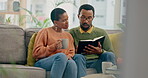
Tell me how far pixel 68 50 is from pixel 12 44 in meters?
0.43

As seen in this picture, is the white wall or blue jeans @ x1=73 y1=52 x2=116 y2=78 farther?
blue jeans @ x1=73 y1=52 x2=116 y2=78

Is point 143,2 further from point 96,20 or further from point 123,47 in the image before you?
point 96,20

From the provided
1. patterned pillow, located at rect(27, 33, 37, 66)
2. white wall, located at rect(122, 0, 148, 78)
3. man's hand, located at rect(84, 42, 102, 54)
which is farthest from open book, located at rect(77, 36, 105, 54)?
white wall, located at rect(122, 0, 148, 78)

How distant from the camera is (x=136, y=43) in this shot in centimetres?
31

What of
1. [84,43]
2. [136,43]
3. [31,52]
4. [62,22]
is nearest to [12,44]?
[31,52]

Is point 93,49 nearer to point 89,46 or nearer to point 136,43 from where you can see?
point 89,46

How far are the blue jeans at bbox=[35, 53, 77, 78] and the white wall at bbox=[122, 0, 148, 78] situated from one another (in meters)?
1.75

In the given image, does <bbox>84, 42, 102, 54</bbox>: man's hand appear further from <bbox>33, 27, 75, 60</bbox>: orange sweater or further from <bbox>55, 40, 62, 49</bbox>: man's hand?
<bbox>55, 40, 62, 49</bbox>: man's hand

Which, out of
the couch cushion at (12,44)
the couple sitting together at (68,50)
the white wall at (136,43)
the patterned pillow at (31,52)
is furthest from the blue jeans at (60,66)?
the white wall at (136,43)

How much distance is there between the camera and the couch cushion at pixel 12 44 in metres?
2.28

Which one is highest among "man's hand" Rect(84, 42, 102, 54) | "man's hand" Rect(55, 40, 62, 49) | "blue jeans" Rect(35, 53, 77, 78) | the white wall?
the white wall

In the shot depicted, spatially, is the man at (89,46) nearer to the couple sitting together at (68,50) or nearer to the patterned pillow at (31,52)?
the couple sitting together at (68,50)

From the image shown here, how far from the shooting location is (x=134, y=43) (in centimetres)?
Answer: 31

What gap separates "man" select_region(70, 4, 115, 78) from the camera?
2.18 meters
